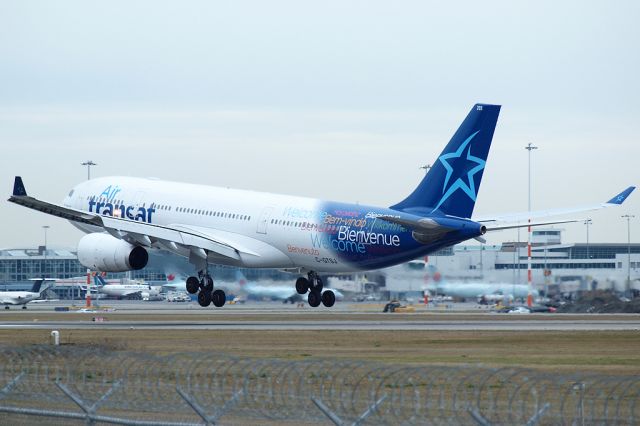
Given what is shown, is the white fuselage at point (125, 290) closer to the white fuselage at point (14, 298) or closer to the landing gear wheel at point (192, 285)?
the white fuselage at point (14, 298)

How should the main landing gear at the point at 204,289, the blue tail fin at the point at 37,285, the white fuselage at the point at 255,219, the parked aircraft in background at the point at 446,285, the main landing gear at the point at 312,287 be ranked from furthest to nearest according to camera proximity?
the blue tail fin at the point at 37,285 → the parked aircraft in background at the point at 446,285 → the main landing gear at the point at 312,287 → the main landing gear at the point at 204,289 → the white fuselage at the point at 255,219

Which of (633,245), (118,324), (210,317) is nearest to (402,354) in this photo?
(118,324)

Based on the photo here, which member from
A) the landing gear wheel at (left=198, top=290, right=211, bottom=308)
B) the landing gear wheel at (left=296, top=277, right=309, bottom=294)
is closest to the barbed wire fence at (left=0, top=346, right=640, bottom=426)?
the landing gear wheel at (left=198, top=290, right=211, bottom=308)

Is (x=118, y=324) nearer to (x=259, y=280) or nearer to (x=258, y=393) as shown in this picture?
(x=259, y=280)

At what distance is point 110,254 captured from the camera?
2640 inches

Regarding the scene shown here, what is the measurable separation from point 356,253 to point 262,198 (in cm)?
820

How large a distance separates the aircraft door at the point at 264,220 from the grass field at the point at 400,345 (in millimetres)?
11602

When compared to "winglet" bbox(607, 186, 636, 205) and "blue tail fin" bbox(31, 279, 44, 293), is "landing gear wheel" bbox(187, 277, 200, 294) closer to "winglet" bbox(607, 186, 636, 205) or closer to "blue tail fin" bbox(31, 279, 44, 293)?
"winglet" bbox(607, 186, 636, 205)

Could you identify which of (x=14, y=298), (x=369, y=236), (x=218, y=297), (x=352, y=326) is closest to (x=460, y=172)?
(x=369, y=236)

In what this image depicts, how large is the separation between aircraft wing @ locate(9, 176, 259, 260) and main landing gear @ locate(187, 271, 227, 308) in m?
1.55

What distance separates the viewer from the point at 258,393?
78.7 feet

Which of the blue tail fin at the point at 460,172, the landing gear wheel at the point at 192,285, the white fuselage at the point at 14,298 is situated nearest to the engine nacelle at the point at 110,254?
the landing gear wheel at the point at 192,285

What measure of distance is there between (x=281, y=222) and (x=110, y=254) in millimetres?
9597

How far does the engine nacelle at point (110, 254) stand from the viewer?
67.1 m
